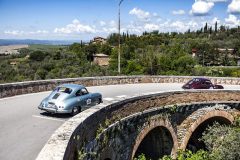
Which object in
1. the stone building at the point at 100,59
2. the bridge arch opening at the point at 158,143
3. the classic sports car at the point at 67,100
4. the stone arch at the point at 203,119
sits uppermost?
the stone building at the point at 100,59

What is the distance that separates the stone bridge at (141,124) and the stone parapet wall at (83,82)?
6314 millimetres

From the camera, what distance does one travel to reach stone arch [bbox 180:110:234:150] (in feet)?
41.6

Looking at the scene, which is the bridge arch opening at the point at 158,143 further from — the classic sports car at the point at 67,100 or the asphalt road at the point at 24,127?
the asphalt road at the point at 24,127

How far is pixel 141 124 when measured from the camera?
9898mm

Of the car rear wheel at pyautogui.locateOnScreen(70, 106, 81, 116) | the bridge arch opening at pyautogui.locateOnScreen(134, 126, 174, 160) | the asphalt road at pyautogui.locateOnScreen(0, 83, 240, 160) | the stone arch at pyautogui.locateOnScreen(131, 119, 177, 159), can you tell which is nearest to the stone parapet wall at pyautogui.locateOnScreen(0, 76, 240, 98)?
the asphalt road at pyautogui.locateOnScreen(0, 83, 240, 160)

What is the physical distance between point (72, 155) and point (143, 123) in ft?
18.5

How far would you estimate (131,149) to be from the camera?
9.35 metres

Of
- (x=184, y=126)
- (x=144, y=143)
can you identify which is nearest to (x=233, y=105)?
(x=184, y=126)

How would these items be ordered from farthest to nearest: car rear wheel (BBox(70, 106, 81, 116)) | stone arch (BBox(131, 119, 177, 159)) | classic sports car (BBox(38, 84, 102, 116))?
1. stone arch (BBox(131, 119, 177, 159))
2. car rear wheel (BBox(70, 106, 81, 116))
3. classic sports car (BBox(38, 84, 102, 116))

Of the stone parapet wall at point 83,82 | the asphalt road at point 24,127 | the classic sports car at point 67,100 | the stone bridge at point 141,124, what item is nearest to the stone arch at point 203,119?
the stone bridge at point 141,124

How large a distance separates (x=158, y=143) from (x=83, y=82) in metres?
7.00

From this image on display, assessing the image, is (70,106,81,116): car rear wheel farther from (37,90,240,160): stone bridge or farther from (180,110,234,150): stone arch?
(180,110,234,150): stone arch

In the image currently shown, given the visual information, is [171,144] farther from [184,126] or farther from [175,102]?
[175,102]

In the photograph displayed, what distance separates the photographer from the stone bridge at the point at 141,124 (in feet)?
17.0
